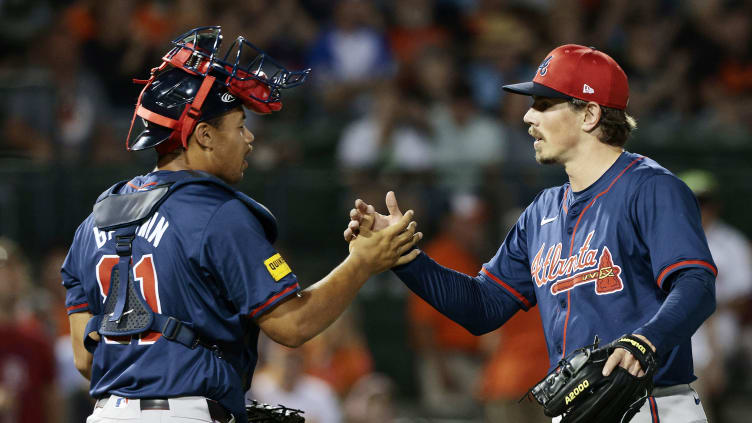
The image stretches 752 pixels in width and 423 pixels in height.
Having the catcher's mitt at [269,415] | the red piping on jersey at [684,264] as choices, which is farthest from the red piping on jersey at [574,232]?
the catcher's mitt at [269,415]

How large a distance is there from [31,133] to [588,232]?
239 inches

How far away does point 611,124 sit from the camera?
149 inches

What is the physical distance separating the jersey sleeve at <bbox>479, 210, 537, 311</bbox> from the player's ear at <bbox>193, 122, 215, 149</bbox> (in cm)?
126

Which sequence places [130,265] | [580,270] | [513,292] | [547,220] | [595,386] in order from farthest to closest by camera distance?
[513,292] → [547,220] → [580,270] → [130,265] → [595,386]

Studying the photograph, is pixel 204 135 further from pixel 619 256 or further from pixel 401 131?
pixel 401 131

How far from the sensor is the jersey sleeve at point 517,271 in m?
4.10

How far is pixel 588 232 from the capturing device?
144 inches

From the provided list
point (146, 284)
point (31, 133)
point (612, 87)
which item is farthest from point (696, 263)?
point (31, 133)

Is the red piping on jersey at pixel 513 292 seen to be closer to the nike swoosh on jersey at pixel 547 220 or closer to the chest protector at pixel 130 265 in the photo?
the nike swoosh on jersey at pixel 547 220

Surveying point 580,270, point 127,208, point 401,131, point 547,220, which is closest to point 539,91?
point 547,220

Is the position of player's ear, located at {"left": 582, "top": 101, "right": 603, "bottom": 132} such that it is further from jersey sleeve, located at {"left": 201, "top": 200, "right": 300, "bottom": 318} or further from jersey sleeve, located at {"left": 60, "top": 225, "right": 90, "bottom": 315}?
jersey sleeve, located at {"left": 60, "top": 225, "right": 90, "bottom": 315}

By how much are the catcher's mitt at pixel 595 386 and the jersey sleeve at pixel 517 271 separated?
75cm

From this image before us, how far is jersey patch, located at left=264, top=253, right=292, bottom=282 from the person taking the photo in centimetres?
333

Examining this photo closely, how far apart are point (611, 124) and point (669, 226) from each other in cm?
54
